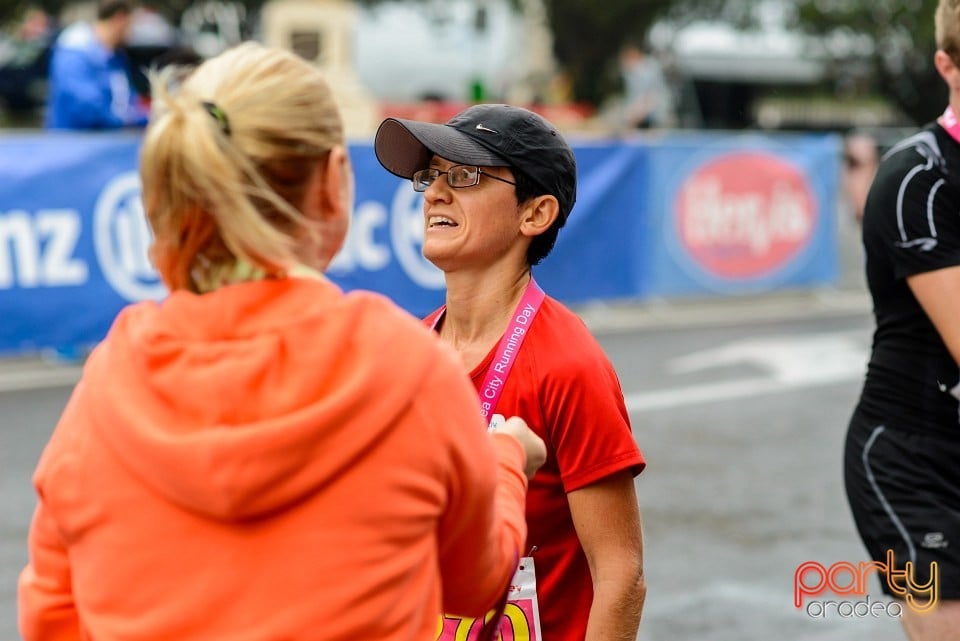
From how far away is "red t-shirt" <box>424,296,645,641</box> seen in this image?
248cm

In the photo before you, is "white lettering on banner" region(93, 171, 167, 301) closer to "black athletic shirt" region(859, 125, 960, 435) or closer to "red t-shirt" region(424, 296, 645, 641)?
"black athletic shirt" region(859, 125, 960, 435)

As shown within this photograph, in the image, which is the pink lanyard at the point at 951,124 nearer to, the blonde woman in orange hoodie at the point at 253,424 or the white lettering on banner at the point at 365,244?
the blonde woman in orange hoodie at the point at 253,424

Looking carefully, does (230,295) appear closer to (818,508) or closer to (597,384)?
(597,384)

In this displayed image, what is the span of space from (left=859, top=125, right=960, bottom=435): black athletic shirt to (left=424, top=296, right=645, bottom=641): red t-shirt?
0.94m

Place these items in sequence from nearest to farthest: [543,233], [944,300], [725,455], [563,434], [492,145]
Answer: [563,434], [492,145], [543,233], [944,300], [725,455]

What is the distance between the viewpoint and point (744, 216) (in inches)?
505

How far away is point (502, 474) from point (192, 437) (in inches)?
19.1

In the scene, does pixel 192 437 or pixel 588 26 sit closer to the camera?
pixel 192 437

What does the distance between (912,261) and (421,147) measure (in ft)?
3.86

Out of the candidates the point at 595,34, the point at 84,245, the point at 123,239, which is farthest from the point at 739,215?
the point at 595,34

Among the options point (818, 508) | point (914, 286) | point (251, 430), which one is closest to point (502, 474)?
point (251, 430)

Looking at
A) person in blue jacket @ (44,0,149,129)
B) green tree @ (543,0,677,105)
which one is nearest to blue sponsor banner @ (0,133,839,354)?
person in blue jacket @ (44,0,149,129)

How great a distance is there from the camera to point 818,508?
22.1 ft

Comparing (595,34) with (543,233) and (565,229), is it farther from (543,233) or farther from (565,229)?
(543,233)
